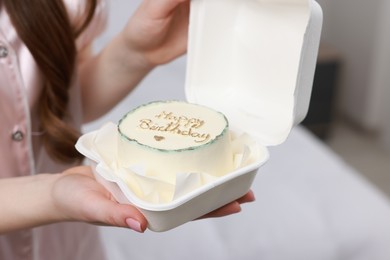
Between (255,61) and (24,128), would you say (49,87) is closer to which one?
(24,128)

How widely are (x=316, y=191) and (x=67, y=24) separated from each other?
2.31 ft

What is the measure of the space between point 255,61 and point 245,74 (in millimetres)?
24

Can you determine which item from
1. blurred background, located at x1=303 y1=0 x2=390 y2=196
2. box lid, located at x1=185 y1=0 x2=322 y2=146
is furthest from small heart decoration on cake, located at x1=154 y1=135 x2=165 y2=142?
blurred background, located at x1=303 y1=0 x2=390 y2=196

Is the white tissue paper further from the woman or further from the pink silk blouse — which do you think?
the pink silk blouse

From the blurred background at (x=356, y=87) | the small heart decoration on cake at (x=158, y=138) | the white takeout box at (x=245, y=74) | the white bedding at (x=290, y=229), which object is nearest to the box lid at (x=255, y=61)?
the white takeout box at (x=245, y=74)

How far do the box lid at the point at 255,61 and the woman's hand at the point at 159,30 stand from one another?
4 cm

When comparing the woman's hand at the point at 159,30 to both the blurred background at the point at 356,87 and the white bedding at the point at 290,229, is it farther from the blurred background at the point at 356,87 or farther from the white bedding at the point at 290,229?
the blurred background at the point at 356,87

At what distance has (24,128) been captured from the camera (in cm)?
71

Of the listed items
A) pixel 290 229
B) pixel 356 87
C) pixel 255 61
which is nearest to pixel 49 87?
pixel 255 61

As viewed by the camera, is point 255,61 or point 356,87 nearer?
point 255,61

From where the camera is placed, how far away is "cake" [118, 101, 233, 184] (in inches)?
21.5

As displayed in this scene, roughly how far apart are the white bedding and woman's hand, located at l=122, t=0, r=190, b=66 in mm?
479

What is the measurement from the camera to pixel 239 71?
2.31 feet

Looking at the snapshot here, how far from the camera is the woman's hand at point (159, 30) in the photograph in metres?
0.70
